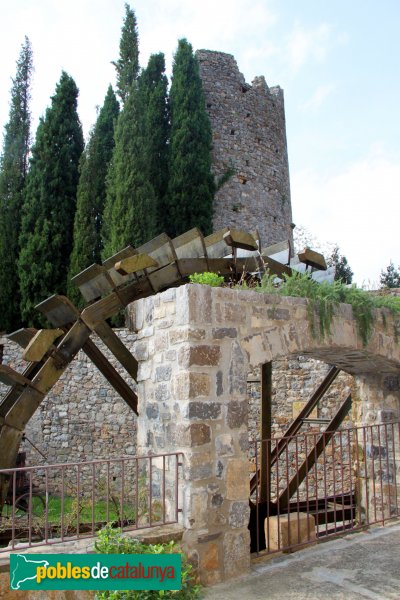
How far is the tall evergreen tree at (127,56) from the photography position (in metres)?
16.0

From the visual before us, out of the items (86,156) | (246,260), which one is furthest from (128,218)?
(246,260)

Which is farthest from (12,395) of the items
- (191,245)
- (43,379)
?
(191,245)

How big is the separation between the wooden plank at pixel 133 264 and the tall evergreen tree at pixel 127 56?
37.4 feet

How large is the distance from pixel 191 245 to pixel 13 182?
37.5 feet

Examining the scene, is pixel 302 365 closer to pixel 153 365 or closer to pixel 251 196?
pixel 153 365

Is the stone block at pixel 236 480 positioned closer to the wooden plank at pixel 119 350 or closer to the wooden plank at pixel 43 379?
the wooden plank at pixel 119 350

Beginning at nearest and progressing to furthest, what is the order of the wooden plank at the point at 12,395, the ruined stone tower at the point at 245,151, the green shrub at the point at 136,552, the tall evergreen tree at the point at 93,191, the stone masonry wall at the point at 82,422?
the green shrub at the point at 136,552 < the wooden plank at the point at 12,395 < the stone masonry wall at the point at 82,422 < the tall evergreen tree at the point at 93,191 < the ruined stone tower at the point at 245,151

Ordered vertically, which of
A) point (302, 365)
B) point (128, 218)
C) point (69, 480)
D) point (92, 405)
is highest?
point (128, 218)

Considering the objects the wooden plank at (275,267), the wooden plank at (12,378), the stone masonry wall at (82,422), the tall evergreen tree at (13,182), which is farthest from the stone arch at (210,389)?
the tall evergreen tree at (13,182)

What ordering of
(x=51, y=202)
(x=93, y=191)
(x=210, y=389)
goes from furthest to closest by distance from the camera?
(x=93, y=191)
(x=51, y=202)
(x=210, y=389)

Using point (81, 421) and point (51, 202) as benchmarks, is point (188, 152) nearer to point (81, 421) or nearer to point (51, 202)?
point (51, 202)

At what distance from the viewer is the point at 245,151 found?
57.6 ft

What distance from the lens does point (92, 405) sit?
37.8 ft

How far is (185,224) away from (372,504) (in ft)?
35.5
